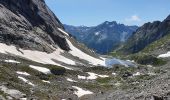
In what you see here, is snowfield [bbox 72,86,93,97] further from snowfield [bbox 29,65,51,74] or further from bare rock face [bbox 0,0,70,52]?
bare rock face [bbox 0,0,70,52]

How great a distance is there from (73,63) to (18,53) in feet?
91.0

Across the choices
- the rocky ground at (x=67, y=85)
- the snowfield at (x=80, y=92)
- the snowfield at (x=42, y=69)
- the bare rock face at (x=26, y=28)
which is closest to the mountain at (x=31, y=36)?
the bare rock face at (x=26, y=28)

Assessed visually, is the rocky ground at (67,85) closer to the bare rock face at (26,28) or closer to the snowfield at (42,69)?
the snowfield at (42,69)

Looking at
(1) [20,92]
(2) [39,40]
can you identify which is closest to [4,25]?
(2) [39,40]

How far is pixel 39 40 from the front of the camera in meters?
163

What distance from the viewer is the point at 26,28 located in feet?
545

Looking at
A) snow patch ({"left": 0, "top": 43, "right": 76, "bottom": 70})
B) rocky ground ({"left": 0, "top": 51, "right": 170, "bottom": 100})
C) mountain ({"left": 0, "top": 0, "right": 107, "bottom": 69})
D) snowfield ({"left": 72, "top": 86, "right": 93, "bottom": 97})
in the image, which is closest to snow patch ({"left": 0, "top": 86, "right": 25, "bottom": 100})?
rocky ground ({"left": 0, "top": 51, "right": 170, "bottom": 100})

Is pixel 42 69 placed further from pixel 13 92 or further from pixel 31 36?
pixel 13 92

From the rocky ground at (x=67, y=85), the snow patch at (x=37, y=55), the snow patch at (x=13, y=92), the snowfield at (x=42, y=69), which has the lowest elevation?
the snow patch at (x=13, y=92)

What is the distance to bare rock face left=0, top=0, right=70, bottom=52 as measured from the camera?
15038cm

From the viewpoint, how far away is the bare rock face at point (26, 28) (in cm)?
15038

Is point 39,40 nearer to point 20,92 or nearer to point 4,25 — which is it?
point 4,25

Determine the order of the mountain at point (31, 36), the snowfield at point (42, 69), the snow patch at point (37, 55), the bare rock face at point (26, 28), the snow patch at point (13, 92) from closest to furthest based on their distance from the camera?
the snow patch at point (13, 92) < the snowfield at point (42, 69) < the snow patch at point (37, 55) < the mountain at point (31, 36) < the bare rock face at point (26, 28)

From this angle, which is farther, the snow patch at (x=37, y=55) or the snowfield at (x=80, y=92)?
the snow patch at (x=37, y=55)
